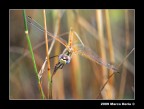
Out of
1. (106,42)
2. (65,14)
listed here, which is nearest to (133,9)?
(106,42)

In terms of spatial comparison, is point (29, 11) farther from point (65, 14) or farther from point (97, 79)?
point (97, 79)

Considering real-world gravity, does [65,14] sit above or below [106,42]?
above

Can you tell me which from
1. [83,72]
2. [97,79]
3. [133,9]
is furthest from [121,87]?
[133,9]

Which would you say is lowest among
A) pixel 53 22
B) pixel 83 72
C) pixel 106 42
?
pixel 83 72

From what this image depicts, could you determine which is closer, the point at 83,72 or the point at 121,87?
the point at 121,87
